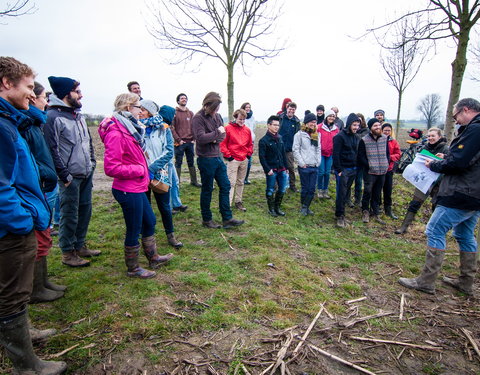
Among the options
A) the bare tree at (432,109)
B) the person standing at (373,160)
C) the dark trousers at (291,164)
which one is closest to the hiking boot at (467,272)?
the person standing at (373,160)

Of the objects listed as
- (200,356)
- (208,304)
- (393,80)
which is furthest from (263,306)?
(393,80)

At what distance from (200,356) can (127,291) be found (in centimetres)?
138

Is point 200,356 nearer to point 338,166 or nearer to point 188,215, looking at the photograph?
point 188,215

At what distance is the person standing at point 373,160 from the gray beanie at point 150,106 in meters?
5.03

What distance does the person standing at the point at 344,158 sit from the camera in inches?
281

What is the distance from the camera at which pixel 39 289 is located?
3496 mm

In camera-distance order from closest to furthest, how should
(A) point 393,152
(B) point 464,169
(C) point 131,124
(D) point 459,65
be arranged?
(C) point 131,124, (B) point 464,169, (D) point 459,65, (A) point 393,152

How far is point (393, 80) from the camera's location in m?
16.2

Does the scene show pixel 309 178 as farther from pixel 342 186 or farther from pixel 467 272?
pixel 467 272

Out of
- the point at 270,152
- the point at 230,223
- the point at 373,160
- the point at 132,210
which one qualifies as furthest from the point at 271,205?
the point at 132,210

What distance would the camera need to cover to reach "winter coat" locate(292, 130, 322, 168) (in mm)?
7359

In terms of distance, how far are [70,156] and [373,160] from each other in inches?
247

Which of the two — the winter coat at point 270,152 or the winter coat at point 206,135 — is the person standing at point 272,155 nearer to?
the winter coat at point 270,152

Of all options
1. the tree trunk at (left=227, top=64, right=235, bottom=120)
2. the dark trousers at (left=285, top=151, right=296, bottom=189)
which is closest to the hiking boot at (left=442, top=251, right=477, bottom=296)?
the dark trousers at (left=285, top=151, right=296, bottom=189)
